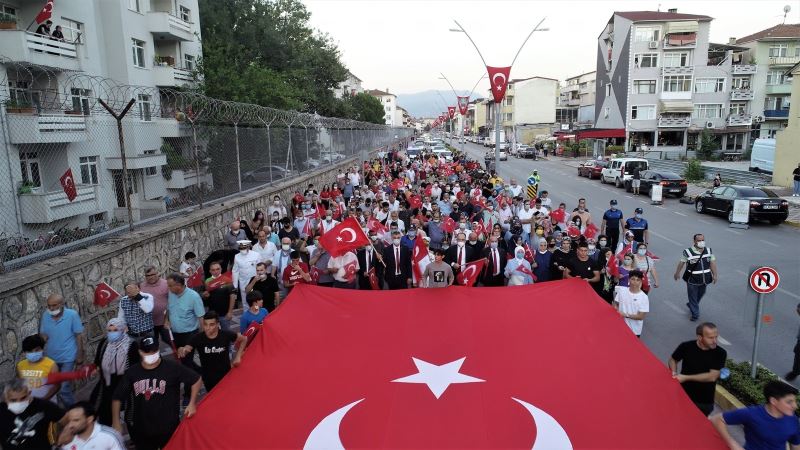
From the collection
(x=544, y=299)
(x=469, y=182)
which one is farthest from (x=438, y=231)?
(x=469, y=182)

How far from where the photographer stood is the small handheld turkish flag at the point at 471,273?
9594mm

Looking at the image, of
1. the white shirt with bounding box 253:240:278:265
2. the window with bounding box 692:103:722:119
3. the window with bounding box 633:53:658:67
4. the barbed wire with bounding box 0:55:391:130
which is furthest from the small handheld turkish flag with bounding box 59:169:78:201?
the window with bounding box 692:103:722:119

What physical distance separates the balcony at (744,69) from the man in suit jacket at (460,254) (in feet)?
195

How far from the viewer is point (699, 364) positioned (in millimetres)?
5645

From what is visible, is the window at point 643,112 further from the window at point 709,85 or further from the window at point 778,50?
the window at point 778,50

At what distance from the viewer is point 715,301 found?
1129 cm

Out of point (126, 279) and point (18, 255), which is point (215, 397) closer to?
point (18, 255)

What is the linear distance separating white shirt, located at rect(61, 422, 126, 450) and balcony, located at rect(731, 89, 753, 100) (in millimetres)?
65100

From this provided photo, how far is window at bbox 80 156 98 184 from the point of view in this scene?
332 inches

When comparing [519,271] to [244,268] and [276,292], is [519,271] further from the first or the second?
[244,268]

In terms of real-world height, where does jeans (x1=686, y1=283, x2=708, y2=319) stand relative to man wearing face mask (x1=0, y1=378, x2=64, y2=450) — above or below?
below

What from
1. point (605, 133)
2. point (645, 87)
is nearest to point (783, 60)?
point (645, 87)

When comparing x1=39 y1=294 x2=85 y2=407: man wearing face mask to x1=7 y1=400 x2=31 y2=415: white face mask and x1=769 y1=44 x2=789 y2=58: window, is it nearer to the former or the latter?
x1=7 y1=400 x2=31 y2=415: white face mask

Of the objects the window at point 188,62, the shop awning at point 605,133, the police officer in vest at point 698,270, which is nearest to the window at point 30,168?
the police officer in vest at point 698,270
